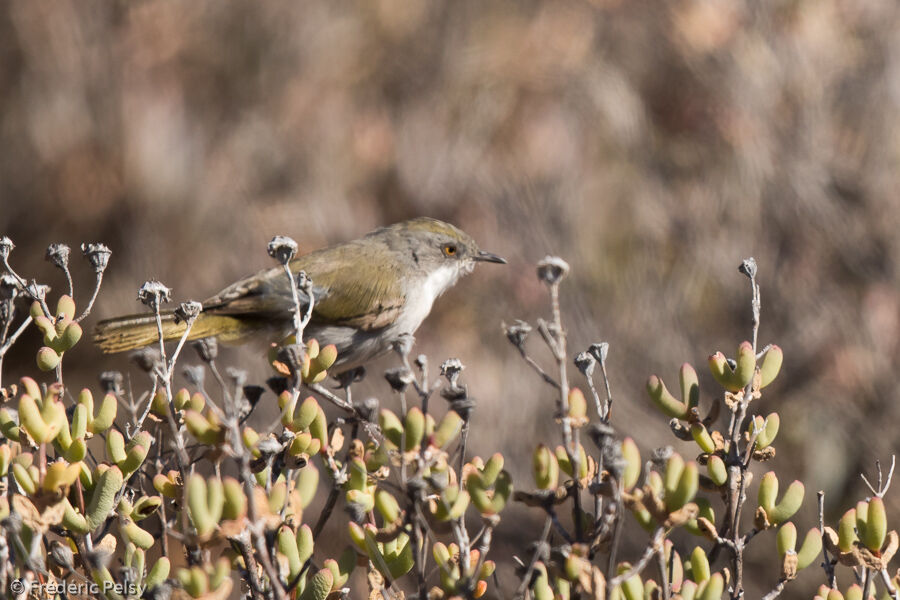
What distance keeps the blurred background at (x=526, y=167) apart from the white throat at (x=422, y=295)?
0.75 meters

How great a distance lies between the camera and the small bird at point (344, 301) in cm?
414

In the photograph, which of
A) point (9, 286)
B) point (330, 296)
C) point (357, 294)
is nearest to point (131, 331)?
point (330, 296)

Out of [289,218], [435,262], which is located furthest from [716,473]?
[289,218]

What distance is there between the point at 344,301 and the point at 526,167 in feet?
9.50

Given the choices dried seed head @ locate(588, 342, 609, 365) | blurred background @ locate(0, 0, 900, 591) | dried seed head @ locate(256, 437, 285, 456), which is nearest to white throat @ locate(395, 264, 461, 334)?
blurred background @ locate(0, 0, 900, 591)

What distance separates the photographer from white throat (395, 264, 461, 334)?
4391mm

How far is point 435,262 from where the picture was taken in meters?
4.66

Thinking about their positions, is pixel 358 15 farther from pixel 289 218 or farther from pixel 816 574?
pixel 816 574

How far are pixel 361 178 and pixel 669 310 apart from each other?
9.99ft

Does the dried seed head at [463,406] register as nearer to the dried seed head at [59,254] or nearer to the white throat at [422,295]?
the dried seed head at [59,254]

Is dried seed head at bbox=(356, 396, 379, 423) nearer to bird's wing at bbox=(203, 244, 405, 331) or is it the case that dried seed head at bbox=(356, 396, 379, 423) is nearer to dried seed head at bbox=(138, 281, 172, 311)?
dried seed head at bbox=(138, 281, 172, 311)

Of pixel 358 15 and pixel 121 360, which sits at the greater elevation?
pixel 358 15


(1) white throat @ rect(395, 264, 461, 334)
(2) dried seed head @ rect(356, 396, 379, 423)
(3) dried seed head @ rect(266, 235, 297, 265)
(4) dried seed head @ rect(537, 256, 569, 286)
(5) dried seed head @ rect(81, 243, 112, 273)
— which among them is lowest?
(1) white throat @ rect(395, 264, 461, 334)

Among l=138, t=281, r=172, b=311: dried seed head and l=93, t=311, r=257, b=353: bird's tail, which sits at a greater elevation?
l=138, t=281, r=172, b=311: dried seed head
